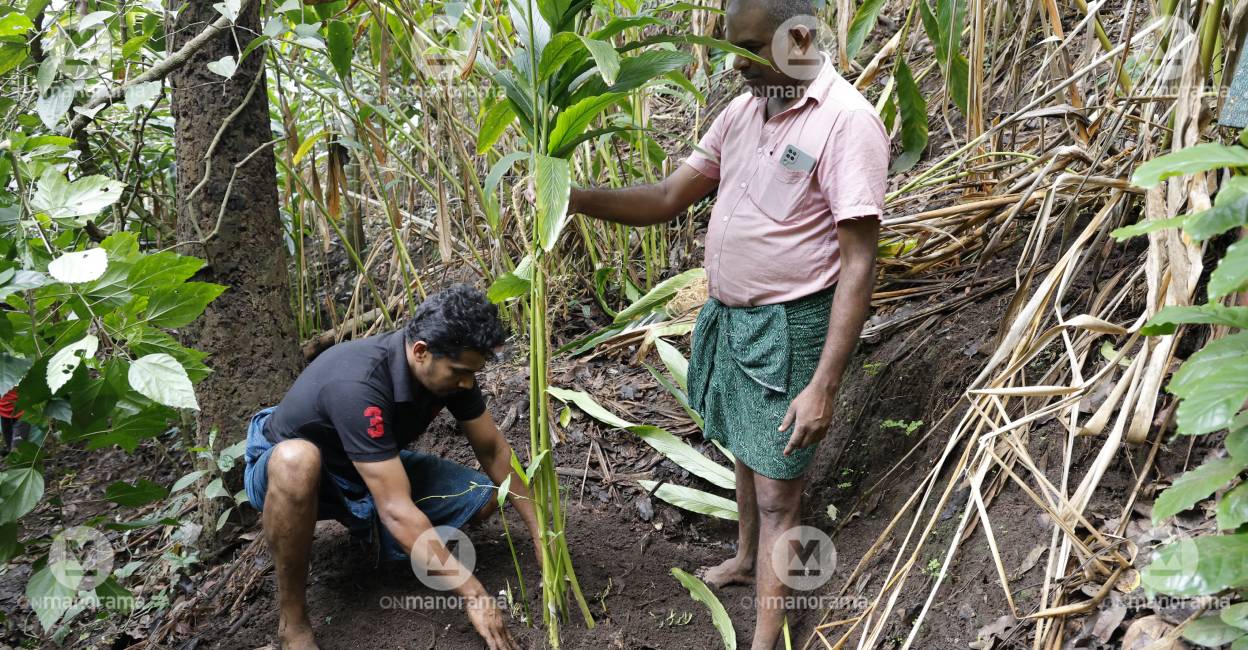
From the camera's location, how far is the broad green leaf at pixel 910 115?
2.48m

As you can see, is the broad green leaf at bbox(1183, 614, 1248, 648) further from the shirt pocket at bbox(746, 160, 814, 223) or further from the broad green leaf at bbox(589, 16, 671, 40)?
the broad green leaf at bbox(589, 16, 671, 40)

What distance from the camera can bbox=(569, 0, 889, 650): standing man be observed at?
1.81 metres

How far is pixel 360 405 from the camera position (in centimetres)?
205

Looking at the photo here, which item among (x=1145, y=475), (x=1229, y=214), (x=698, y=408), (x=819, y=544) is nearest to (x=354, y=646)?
(x=698, y=408)

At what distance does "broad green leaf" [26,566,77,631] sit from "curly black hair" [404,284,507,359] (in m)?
0.94

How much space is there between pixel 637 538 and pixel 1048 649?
1.26 meters

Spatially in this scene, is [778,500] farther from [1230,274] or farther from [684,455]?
[1230,274]

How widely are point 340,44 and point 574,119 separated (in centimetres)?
126

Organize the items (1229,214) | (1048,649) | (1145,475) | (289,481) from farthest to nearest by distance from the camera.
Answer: (289,481), (1145,475), (1048,649), (1229,214)

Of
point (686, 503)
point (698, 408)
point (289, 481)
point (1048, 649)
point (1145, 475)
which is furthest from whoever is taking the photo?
point (686, 503)

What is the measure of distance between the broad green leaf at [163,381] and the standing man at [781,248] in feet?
3.18

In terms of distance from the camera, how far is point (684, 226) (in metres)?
3.65

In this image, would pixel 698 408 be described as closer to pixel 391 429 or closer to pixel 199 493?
pixel 391 429

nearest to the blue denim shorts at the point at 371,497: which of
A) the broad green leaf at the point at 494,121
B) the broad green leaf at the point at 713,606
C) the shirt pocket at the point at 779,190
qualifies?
the broad green leaf at the point at 713,606
